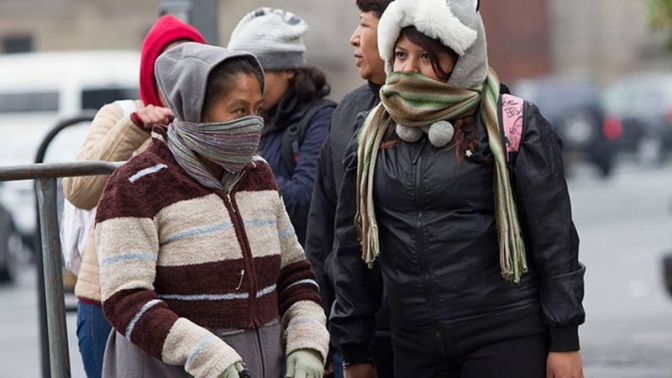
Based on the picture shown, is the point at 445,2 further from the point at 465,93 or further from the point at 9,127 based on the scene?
the point at 9,127

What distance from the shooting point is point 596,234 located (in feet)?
62.1

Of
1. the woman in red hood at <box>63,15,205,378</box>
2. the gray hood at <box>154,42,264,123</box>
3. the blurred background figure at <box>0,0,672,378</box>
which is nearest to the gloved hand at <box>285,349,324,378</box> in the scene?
the gray hood at <box>154,42,264,123</box>

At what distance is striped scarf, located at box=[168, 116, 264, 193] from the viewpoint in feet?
12.0

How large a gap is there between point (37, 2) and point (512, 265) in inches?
1223

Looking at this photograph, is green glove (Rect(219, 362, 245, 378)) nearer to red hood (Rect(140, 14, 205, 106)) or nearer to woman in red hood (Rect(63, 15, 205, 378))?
woman in red hood (Rect(63, 15, 205, 378))

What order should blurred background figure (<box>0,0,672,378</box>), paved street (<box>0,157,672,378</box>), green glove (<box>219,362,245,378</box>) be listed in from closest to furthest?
green glove (<box>219,362,245,378</box>)
paved street (<box>0,157,672,378</box>)
blurred background figure (<box>0,0,672,378</box>)

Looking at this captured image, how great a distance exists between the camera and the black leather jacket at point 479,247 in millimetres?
4047

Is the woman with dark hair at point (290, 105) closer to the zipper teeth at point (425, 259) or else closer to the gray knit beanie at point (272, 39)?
the gray knit beanie at point (272, 39)

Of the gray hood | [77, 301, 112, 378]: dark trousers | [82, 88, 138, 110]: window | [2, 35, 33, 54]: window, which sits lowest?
[2, 35, 33, 54]: window

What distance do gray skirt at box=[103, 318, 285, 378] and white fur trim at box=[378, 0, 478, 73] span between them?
3.08ft

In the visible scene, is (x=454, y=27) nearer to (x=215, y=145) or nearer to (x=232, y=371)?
(x=215, y=145)

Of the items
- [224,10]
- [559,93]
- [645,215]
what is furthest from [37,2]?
[645,215]

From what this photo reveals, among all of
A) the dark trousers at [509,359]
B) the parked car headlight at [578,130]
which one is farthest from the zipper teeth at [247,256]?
the parked car headlight at [578,130]

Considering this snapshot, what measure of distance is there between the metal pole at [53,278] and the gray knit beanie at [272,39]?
3.85ft
